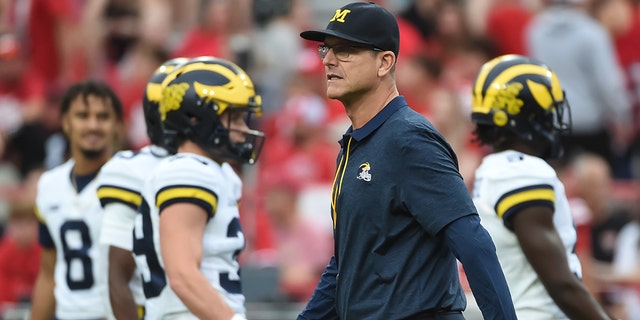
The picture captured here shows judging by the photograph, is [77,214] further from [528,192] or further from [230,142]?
[528,192]

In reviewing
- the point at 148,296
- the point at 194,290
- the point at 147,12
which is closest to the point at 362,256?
the point at 194,290

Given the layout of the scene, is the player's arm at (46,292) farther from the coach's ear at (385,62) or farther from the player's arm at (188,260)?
the coach's ear at (385,62)

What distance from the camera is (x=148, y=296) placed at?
19.7ft

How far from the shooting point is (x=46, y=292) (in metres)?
7.42

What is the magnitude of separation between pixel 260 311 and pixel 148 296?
3.73 m

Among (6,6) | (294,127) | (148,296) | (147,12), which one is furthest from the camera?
(6,6)

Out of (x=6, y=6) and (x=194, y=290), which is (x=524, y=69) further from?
(x=6, y=6)

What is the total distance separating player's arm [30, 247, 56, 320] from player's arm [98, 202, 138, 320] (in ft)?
3.21


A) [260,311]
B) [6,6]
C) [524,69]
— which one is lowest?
[260,311]

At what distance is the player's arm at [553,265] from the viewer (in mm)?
5727

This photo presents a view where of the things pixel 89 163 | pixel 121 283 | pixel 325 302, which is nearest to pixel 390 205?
pixel 325 302

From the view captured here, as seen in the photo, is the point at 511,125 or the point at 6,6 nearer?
the point at 511,125

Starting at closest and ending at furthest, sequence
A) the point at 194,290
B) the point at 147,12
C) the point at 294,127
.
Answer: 1. the point at 194,290
2. the point at 294,127
3. the point at 147,12

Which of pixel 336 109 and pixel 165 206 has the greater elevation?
pixel 165 206
